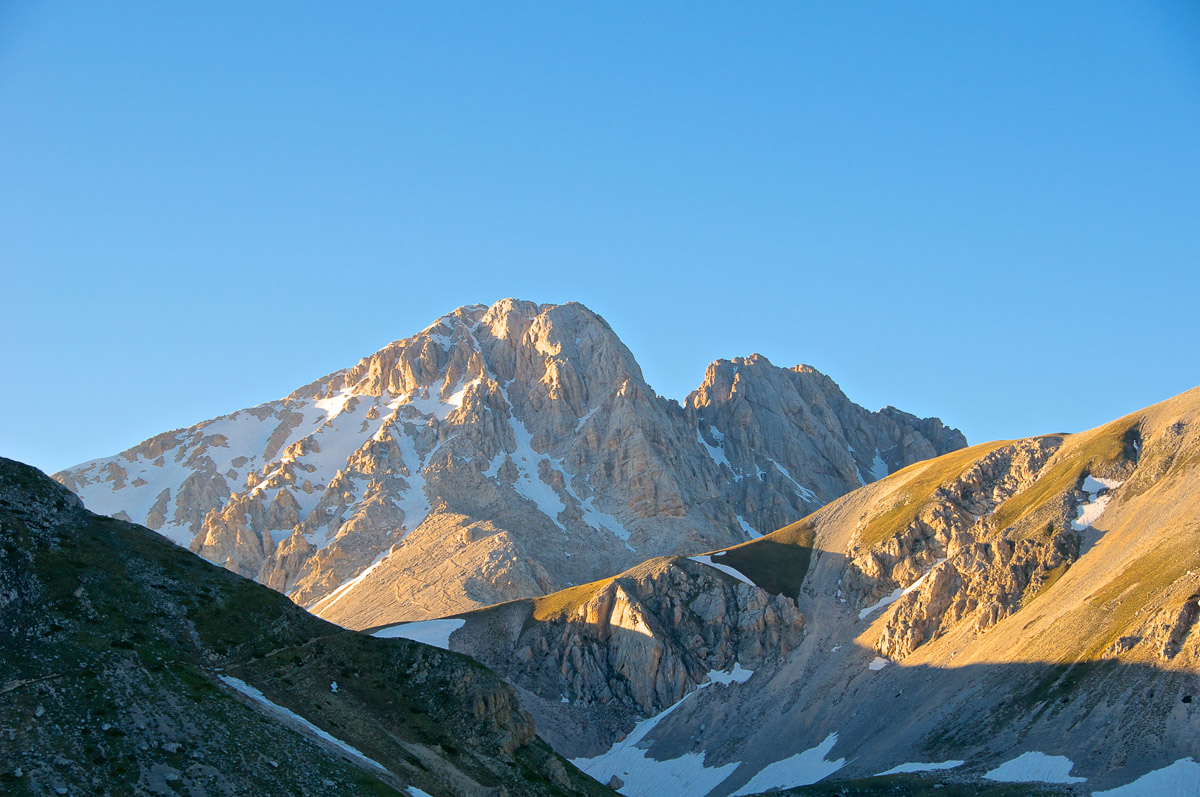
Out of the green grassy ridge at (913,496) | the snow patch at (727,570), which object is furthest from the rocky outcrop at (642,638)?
the green grassy ridge at (913,496)

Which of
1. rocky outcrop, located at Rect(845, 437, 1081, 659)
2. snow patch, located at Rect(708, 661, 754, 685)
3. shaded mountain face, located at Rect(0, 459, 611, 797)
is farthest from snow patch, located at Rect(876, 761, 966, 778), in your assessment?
shaded mountain face, located at Rect(0, 459, 611, 797)

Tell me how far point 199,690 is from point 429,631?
128 metres

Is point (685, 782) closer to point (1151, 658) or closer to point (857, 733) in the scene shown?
point (857, 733)

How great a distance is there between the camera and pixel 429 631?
184625 mm

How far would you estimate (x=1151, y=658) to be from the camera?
11288 centimetres

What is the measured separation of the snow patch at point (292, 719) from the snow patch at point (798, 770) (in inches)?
3247

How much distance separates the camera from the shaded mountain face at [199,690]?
51031mm

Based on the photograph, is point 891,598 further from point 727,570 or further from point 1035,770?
point 1035,770

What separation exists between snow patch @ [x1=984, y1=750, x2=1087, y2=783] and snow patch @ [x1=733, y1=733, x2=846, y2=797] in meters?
27.0

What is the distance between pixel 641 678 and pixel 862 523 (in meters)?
50.3

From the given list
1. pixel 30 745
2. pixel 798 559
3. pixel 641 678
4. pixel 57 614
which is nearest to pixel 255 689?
pixel 57 614

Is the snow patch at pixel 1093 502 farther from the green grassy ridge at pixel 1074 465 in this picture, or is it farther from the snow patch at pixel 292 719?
the snow patch at pixel 292 719

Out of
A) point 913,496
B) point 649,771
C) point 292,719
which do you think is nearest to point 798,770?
point 649,771

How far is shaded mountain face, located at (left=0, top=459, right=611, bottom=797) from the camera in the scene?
5103 cm
